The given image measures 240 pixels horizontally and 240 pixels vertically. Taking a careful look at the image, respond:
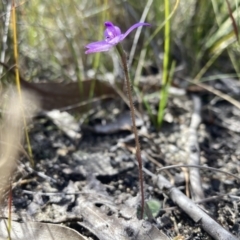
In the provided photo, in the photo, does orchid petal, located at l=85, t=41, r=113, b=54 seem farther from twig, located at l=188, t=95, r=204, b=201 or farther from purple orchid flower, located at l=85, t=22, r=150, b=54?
twig, located at l=188, t=95, r=204, b=201

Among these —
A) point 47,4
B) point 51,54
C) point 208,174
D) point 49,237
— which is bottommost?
point 208,174

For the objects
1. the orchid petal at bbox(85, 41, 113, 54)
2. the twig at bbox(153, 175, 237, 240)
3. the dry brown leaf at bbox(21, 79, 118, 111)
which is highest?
the orchid petal at bbox(85, 41, 113, 54)

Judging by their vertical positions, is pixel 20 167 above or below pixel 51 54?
below

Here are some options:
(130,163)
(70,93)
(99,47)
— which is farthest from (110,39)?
(70,93)

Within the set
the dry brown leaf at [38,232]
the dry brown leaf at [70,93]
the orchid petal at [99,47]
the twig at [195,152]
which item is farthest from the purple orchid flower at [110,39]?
the dry brown leaf at [70,93]

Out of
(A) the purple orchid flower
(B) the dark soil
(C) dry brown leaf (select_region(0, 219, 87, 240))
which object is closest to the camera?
(A) the purple orchid flower

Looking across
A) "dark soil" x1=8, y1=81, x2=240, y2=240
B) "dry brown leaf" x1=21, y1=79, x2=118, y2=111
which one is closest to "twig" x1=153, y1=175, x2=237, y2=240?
"dark soil" x1=8, y1=81, x2=240, y2=240

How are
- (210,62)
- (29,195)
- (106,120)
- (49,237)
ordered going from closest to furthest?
1. (49,237)
2. (29,195)
3. (106,120)
4. (210,62)

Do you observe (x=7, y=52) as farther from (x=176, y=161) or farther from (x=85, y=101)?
(x=176, y=161)

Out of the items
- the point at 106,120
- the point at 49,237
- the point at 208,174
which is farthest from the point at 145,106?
the point at 49,237

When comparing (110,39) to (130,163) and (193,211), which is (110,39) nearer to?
(193,211)
